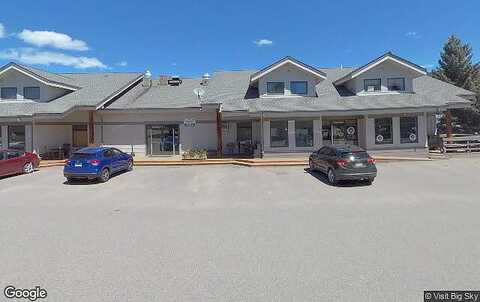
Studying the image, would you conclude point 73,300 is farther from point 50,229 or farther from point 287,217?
point 287,217

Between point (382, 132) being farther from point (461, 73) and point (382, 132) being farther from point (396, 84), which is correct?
point (461, 73)

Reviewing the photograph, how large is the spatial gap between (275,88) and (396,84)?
8.47 metres

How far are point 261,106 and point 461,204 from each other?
13.6 metres

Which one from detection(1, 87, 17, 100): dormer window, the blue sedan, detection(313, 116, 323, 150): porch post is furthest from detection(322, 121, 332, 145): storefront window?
detection(1, 87, 17, 100): dormer window

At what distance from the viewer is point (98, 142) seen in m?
24.0

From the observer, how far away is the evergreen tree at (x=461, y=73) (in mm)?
36281

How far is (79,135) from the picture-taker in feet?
81.8

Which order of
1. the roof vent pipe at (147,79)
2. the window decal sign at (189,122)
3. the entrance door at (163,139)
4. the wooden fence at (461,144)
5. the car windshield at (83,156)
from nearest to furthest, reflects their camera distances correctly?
the car windshield at (83,156) → the wooden fence at (461,144) → the window decal sign at (189,122) → the entrance door at (163,139) → the roof vent pipe at (147,79)

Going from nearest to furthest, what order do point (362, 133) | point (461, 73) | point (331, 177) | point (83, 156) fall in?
point (331, 177)
point (83, 156)
point (362, 133)
point (461, 73)

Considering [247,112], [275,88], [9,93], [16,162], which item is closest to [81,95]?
[9,93]

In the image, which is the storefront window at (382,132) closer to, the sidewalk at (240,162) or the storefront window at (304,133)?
the sidewalk at (240,162)

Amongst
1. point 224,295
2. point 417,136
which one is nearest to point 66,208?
point 224,295

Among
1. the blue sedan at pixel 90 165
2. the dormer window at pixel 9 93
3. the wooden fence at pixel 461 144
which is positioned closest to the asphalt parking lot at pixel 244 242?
the blue sedan at pixel 90 165

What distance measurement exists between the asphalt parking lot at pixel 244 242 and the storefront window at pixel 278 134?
30.2 ft
